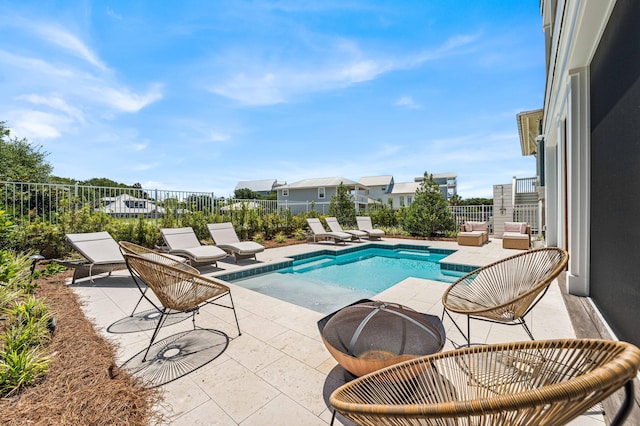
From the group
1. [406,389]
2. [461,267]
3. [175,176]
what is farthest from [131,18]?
[175,176]

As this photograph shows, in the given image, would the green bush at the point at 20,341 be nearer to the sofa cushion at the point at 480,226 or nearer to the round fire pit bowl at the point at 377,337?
the round fire pit bowl at the point at 377,337

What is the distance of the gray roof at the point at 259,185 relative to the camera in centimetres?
4334

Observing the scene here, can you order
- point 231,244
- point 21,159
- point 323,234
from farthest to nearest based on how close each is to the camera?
point 21,159
point 323,234
point 231,244

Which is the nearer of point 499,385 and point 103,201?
point 499,385

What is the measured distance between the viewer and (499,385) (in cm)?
130

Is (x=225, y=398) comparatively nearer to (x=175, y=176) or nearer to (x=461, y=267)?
(x=461, y=267)

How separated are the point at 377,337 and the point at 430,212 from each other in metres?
11.2

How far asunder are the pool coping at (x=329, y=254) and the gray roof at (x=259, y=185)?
34486mm

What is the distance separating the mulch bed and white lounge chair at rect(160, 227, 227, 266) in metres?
3.14

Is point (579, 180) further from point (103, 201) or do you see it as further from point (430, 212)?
point (103, 201)

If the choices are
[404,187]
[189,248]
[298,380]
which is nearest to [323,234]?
[189,248]

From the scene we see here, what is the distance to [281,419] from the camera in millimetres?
1693

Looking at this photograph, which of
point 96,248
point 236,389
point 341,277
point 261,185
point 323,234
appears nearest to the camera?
point 236,389

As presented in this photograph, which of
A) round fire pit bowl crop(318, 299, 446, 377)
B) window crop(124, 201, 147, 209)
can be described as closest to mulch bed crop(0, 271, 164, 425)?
round fire pit bowl crop(318, 299, 446, 377)
